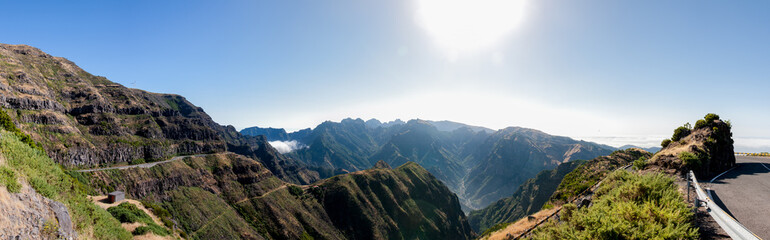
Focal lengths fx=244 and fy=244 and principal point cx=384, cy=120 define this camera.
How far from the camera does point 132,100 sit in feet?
538

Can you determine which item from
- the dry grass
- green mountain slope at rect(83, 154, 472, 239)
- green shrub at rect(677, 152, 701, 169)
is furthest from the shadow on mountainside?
green mountain slope at rect(83, 154, 472, 239)

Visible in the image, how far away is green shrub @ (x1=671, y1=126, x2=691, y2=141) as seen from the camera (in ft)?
124

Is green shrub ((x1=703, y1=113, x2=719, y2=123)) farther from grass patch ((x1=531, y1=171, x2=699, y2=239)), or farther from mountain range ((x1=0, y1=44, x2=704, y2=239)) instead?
grass patch ((x1=531, y1=171, x2=699, y2=239))

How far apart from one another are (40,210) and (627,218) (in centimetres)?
3650

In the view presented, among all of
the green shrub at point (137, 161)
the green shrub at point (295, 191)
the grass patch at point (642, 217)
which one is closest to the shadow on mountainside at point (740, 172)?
the grass patch at point (642, 217)

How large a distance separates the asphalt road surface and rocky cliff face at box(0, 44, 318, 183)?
157966 mm

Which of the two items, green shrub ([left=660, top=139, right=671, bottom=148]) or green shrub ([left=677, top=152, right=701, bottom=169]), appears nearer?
green shrub ([left=677, top=152, right=701, bottom=169])

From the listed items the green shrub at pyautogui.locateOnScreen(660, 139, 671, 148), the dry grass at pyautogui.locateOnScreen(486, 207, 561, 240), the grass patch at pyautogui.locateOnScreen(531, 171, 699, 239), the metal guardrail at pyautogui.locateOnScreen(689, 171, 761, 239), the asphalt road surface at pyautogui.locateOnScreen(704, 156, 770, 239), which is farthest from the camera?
the green shrub at pyautogui.locateOnScreen(660, 139, 671, 148)

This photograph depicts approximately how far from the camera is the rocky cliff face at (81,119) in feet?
309

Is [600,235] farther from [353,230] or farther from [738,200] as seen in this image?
[353,230]

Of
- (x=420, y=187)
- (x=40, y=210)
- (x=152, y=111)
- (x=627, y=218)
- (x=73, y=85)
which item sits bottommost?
(x=420, y=187)

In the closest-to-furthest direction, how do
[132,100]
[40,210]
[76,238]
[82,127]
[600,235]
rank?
[600,235] → [40,210] → [76,238] → [82,127] → [132,100]

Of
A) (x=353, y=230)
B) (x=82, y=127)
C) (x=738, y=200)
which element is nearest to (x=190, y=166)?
(x=82, y=127)

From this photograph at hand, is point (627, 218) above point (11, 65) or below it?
below
